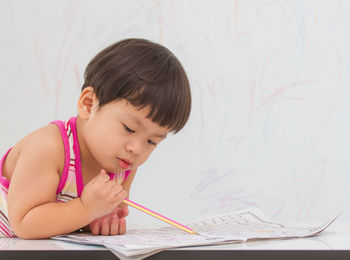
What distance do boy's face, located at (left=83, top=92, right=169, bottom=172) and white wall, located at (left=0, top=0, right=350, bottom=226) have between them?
708 millimetres

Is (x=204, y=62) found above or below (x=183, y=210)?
above

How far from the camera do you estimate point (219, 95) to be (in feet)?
4.79

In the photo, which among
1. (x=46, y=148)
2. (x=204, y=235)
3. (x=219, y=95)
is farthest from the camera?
(x=219, y=95)

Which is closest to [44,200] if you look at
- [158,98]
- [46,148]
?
[46,148]

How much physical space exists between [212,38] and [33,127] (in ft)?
1.98

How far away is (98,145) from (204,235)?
0.78 feet

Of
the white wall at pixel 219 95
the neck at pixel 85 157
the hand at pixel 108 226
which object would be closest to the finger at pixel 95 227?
the hand at pixel 108 226

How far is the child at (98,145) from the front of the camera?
0.66 metres

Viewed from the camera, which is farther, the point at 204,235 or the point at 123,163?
the point at 123,163

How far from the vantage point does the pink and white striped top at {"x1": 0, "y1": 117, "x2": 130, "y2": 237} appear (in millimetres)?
741

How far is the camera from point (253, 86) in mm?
1461

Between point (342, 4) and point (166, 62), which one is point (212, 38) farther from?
point (166, 62)

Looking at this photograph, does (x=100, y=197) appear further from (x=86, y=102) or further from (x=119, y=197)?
(x=86, y=102)

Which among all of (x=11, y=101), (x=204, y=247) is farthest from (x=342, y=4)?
(x=204, y=247)
